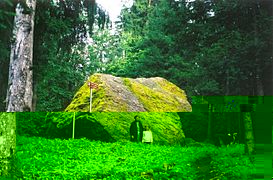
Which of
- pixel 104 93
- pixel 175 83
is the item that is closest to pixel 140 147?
pixel 104 93

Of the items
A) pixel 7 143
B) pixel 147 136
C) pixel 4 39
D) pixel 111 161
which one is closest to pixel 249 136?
pixel 147 136

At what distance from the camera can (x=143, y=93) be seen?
205 inches

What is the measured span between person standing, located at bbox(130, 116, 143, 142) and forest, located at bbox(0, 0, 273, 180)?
51 mm

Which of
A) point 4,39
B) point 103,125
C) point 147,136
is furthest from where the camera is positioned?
point 147,136

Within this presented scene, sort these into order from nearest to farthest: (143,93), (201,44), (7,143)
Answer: (7,143)
(143,93)
(201,44)

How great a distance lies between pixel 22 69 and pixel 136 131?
180 cm

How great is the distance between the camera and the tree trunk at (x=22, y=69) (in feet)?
16.7

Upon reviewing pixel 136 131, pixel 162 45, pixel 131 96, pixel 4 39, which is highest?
pixel 162 45

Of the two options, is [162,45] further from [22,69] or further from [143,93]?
[22,69]

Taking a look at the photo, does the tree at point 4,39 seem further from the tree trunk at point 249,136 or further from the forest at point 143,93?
the tree trunk at point 249,136

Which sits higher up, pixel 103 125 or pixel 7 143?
pixel 103 125

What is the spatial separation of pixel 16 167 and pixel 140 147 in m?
1.46

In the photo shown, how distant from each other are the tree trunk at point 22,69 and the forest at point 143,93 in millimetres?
14

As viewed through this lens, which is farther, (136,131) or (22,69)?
(22,69)
